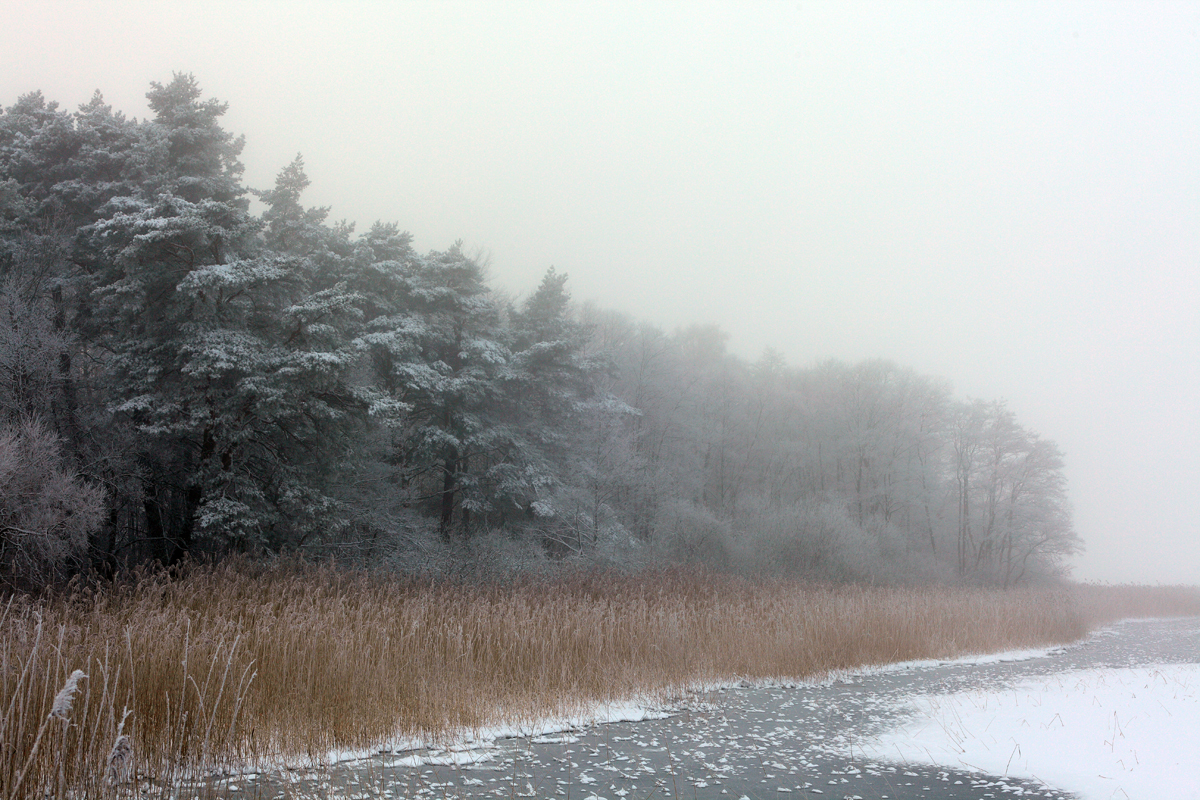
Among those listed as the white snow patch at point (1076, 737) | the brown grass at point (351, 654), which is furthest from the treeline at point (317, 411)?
the white snow patch at point (1076, 737)

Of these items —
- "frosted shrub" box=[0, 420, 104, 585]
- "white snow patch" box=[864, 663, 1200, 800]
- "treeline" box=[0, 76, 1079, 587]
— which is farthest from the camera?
"treeline" box=[0, 76, 1079, 587]

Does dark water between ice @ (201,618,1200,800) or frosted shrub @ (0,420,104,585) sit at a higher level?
frosted shrub @ (0,420,104,585)

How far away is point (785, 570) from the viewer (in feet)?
78.4

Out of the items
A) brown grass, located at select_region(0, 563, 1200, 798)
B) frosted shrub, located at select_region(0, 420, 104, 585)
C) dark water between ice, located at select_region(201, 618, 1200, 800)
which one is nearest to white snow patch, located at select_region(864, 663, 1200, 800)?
dark water between ice, located at select_region(201, 618, 1200, 800)

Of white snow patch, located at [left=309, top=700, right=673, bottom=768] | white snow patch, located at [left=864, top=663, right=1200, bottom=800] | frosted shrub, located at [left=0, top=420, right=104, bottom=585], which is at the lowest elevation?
white snow patch, located at [left=309, top=700, right=673, bottom=768]

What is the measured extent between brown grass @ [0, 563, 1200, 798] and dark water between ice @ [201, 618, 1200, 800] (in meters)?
0.54

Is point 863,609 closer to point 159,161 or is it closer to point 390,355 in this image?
point 390,355

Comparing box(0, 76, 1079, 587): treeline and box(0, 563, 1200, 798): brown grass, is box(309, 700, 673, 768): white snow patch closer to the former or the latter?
box(0, 563, 1200, 798): brown grass

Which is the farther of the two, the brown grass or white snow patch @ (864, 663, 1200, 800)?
white snow patch @ (864, 663, 1200, 800)

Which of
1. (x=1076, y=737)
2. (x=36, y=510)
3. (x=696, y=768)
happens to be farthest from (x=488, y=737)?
(x=36, y=510)

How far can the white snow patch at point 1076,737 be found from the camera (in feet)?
17.6

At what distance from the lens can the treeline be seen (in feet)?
46.9

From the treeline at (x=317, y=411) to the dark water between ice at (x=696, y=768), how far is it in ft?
26.4

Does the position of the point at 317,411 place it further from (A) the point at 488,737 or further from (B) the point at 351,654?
(A) the point at 488,737
